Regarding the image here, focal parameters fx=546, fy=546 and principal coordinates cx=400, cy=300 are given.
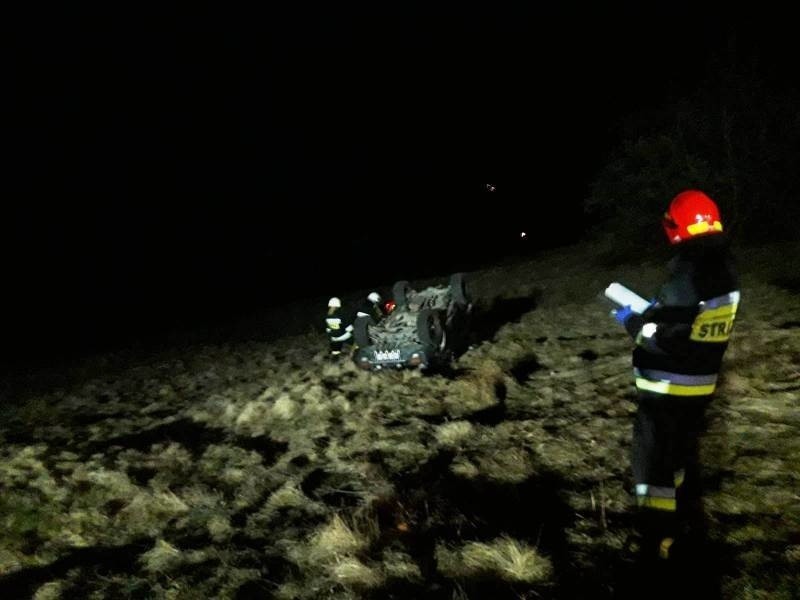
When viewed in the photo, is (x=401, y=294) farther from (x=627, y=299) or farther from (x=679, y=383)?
(x=679, y=383)

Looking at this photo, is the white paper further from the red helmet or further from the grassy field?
the grassy field

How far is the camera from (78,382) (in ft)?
42.1

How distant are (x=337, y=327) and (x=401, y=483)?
538cm

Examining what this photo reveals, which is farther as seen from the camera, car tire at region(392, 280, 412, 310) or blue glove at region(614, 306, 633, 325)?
car tire at region(392, 280, 412, 310)

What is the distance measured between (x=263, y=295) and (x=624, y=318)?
34067mm

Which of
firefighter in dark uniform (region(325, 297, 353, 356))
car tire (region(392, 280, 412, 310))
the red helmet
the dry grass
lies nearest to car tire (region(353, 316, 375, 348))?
car tire (region(392, 280, 412, 310))

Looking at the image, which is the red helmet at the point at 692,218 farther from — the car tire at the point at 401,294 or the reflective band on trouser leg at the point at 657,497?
the car tire at the point at 401,294

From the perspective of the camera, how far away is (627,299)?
12.4ft

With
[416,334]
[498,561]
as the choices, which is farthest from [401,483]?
[416,334]

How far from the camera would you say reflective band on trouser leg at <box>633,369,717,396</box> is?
11.6 feet

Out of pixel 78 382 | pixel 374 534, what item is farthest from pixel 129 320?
pixel 374 534

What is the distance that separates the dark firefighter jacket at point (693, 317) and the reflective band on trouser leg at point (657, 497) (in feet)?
2.20

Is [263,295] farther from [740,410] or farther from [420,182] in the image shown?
[420,182]

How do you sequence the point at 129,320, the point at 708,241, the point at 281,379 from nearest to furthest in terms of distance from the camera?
the point at 708,241, the point at 281,379, the point at 129,320
